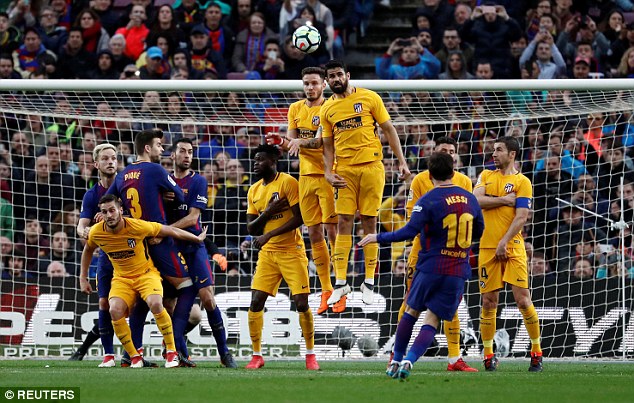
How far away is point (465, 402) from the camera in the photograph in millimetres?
8039

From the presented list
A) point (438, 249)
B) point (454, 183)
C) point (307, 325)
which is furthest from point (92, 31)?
point (438, 249)

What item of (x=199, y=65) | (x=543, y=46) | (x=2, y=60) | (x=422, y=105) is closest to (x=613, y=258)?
(x=422, y=105)

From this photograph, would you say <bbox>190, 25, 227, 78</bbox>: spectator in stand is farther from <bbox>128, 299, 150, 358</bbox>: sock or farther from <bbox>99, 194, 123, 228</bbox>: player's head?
<bbox>99, 194, 123, 228</bbox>: player's head

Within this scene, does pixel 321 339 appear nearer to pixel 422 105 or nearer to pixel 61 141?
pixel 422 105

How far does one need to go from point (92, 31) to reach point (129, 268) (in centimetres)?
964

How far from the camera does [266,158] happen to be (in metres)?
12.3

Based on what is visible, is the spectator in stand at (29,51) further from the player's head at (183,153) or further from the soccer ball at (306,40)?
the soccer ball at (306,40)

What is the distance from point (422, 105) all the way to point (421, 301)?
503cm

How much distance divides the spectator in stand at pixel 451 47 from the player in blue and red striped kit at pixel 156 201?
7879 millimetres

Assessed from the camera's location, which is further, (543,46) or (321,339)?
(543,46)

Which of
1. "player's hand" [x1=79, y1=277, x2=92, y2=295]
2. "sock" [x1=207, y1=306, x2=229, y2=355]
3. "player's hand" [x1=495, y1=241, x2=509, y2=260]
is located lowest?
"sock" [x1=207, y1=306, x2=229, y2=355]

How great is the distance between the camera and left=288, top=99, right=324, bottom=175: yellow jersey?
12.1 m

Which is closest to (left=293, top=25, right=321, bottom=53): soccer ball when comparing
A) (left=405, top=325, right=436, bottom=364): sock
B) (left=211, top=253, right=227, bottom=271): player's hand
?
(left=211, top=253, right=227, bottom=271): player's hand

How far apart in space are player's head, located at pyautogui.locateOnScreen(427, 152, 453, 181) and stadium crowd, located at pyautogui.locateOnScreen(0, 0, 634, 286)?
14.8ft
